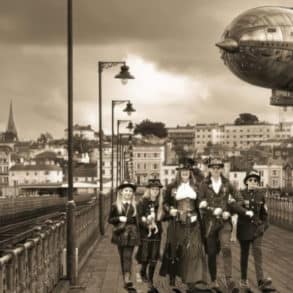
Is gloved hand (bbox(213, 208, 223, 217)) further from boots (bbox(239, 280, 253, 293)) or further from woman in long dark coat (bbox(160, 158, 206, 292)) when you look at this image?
boots (bbox(239, 280, 253, 293))

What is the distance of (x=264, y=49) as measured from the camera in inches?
1606

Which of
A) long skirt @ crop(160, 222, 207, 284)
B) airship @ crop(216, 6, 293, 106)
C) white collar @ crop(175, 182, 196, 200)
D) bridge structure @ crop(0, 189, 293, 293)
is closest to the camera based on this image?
bridge structure @ crop(0, 189, 293, 293)

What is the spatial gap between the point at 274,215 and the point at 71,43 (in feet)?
82.9

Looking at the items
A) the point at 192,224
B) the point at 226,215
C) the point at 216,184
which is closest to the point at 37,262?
the point at 192,224

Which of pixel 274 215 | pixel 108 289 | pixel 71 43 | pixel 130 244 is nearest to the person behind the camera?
pixel 130 244

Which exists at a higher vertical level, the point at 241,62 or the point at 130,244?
the point at 241,62

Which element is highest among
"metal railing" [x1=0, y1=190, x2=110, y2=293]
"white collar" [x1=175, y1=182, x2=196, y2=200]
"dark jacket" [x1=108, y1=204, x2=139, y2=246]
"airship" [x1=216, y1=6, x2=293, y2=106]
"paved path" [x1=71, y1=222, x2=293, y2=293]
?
"airship" [x1=216, y1=6, x2=293, y2=106]

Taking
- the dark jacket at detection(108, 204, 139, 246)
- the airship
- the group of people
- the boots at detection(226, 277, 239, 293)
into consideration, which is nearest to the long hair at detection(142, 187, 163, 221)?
the group of people

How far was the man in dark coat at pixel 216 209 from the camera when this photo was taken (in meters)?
13.6

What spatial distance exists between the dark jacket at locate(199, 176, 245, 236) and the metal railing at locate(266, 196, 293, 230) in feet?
66.5

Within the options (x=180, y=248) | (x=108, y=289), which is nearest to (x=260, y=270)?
(x=180, y=248)

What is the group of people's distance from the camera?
1337 centimetres

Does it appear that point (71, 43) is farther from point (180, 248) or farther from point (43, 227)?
point (180, 248)

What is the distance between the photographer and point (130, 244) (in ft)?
45.5
